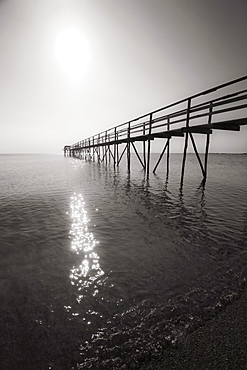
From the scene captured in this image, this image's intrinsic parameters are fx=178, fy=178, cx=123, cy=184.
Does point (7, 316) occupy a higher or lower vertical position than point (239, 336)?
lower

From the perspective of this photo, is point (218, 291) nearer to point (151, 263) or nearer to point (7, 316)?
point (151, 263)

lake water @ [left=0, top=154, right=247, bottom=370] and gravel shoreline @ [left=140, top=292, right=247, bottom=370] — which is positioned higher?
gravel shoreline @ [left=140, top=292, right=247, bottom=370]

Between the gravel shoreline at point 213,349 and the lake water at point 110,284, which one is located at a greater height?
the gravel shoreline at point 213,349

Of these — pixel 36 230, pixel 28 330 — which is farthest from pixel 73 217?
pixel 28 330

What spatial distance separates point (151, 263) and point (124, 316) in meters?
1.17

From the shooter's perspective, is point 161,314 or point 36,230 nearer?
point 161,314

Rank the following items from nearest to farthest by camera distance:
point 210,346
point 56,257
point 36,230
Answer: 1. point 210,346
2. point 56,257
3. point 36,230

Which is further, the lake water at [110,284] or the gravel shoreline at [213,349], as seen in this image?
the lake water at [110,284]

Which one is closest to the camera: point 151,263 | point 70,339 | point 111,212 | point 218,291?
point 70,339

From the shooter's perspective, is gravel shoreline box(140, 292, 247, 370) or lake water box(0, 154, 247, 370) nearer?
gravel shoreline box(140, 292, 247, 370)

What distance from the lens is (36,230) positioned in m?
4.60

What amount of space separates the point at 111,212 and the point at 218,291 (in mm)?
4079

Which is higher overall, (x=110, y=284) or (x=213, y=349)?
(x=213, y=349)

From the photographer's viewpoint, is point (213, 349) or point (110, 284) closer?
point (213, 349)
